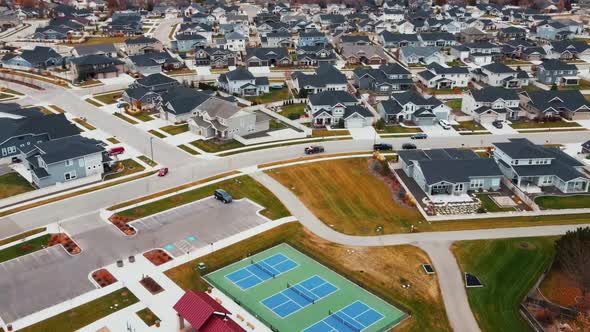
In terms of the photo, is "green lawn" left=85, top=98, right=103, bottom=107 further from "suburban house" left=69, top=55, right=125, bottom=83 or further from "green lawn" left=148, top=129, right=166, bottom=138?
"green lawn" left=148, top=129, right=166, bottom=138

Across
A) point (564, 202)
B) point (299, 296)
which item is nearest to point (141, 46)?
point (299, 296)

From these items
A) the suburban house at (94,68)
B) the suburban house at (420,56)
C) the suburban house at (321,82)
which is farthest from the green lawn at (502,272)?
the suburban house at (94,68)

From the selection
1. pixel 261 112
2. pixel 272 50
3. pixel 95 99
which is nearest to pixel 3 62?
pixel 95 99

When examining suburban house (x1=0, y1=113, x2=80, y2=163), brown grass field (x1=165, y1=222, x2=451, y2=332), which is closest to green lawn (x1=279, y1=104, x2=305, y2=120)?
suburban house (x1=0, y1=113, x2=80, y2=163)

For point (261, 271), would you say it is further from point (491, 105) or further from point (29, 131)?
point (491, 105)

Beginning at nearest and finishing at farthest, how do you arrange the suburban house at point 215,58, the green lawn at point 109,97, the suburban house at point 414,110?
the suburban house at point 414,110, the green lawn at point 109,97, the suburban house at point 215,58

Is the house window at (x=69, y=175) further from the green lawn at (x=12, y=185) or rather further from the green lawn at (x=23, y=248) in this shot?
the green lawn at (x=23, y=248)
